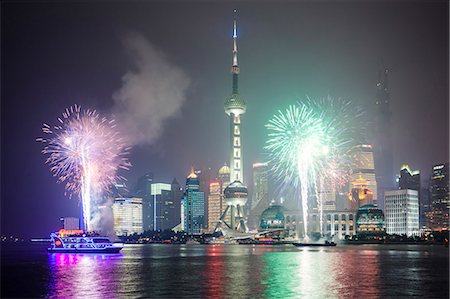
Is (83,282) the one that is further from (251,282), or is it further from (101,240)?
(101,240)

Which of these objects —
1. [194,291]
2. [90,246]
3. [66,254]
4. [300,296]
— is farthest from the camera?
[66,254]

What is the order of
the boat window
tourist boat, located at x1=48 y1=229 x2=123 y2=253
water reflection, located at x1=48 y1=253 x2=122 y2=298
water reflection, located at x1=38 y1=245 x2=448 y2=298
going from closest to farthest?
1. water reflection, located at x1=38 y1=245 x2=448 y2=298
2. water reflection, located at x1=48 y1=253 x2=122 y2=298
3. tourist boat, located at x1=48 y1=229 x2=123 y2=253
4. the boat window

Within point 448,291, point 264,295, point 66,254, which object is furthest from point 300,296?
point 66,254

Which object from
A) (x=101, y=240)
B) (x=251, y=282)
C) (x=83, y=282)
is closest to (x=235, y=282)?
(x=251, y=282)

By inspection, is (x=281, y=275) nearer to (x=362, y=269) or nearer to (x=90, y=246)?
(x=362, y=269)

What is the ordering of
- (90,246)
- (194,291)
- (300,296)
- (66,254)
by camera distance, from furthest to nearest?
(66,254), (90,246), (194,291), (300,296)

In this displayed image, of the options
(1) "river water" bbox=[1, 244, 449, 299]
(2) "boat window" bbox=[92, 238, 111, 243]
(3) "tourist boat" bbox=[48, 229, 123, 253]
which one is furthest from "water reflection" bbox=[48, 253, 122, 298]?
(2) "boat window" bbox=[92, 238, 111, 243]

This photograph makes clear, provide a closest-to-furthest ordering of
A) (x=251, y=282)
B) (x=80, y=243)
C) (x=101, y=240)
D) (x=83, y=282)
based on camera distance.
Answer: (x=251, y=282), (x=83, y=282), (x=80, y=243), (x=101, y=240)

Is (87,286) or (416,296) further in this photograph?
(87,286)

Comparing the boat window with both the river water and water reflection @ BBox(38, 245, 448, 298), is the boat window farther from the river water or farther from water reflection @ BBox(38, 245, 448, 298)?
water reflection @ BBox(38, 245, 448, 298)
